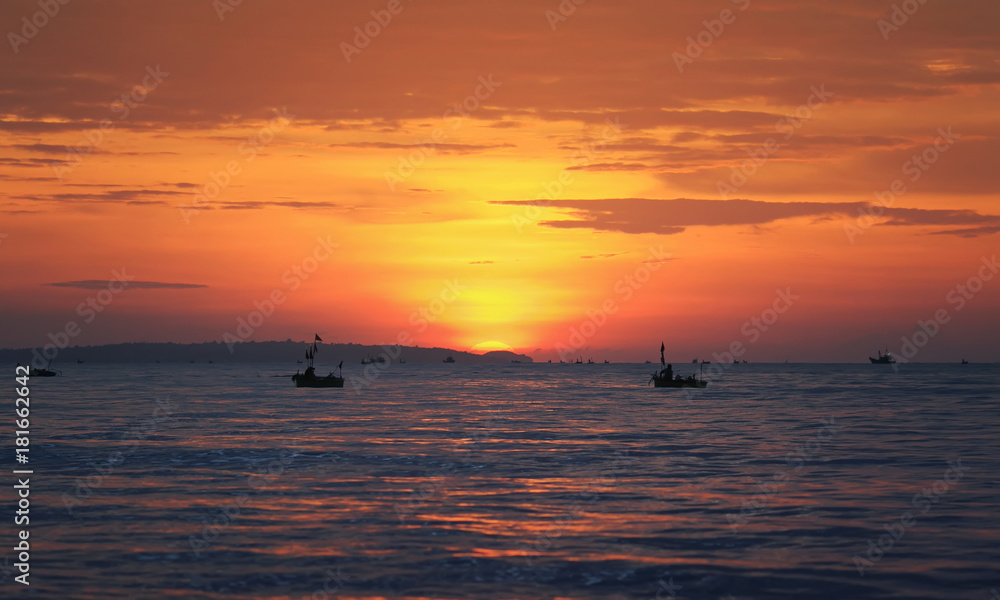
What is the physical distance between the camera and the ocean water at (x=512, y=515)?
19922 millimetres

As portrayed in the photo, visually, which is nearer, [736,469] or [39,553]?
[39,553]

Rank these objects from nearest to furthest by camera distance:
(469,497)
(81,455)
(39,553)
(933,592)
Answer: (933,592), (39,553), (469,497), (81,455)

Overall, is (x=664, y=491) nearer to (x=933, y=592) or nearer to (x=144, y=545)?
(x=933, y=592)

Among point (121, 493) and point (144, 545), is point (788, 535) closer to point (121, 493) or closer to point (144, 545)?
point (144, 545)

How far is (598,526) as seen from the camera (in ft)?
85.5

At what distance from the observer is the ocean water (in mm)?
19922

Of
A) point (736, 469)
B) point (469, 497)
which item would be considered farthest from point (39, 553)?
point (736, 469)

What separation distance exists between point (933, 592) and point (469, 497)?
1635 cm

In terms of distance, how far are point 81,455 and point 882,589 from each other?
127 ft

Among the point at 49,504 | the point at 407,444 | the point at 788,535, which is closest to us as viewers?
the point at 788,535

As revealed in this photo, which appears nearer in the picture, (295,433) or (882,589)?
(882,589)

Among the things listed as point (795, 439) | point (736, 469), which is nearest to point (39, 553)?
point (736, 469)

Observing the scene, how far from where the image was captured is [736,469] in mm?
38875

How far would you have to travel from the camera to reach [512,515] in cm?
2761
